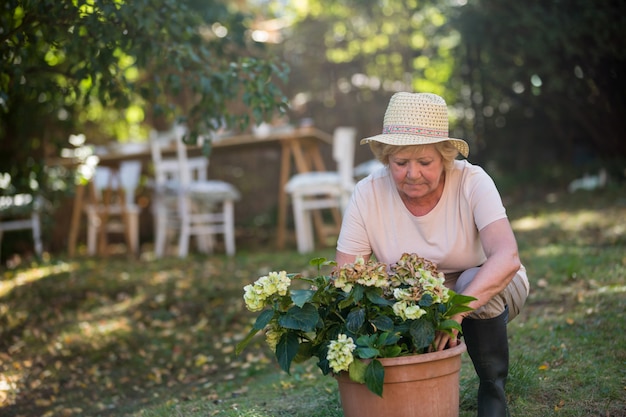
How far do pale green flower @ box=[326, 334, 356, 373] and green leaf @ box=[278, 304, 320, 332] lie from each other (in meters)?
0.10

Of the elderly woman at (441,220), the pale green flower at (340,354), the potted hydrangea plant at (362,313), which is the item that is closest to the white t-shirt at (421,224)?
the elderly woman at (441,220)

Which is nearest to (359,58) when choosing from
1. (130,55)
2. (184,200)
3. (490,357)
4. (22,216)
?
(184,200)

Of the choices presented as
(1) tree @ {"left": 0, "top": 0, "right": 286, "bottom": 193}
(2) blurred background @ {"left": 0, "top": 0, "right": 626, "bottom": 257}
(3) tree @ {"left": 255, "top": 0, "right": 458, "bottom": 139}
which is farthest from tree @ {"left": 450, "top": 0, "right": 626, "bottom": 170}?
(1) tree @ {"left": 0, "top": 0, "right": 286, "bottom": 193}

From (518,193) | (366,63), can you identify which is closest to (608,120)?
(518,193)

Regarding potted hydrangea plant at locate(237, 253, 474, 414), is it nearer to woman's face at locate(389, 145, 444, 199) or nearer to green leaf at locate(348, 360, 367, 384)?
green leaf at locate(348, 360, 367, 384)

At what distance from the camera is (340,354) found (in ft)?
6.22

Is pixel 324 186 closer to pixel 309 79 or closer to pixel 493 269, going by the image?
pixel 309 79

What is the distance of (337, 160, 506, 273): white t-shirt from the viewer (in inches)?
91.8

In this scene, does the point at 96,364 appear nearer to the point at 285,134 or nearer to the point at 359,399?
the point at 359,399

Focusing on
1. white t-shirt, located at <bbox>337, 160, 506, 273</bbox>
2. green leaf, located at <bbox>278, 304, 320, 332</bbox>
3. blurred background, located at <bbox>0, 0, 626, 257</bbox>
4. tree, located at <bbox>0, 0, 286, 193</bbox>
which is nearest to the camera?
green leaf, located at <bbox>278, 304, 320, 332</bbox>

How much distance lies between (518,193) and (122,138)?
16.9ft

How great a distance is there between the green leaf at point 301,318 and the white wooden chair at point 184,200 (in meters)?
4.38

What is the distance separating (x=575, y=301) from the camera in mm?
3793

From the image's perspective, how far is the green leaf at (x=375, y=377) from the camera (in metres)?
1.86
